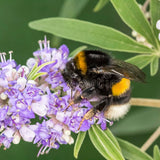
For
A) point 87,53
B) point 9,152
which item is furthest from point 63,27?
point 9,152

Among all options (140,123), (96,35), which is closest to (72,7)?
(96,35)

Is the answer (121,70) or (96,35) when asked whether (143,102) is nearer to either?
(96,35)

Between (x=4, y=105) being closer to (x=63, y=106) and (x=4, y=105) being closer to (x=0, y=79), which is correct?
(x=0, y=79)

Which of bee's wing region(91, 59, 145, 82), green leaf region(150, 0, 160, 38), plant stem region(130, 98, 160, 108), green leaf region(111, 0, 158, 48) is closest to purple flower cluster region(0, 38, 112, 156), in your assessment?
bee's wing region(91, 59, 145, 82)

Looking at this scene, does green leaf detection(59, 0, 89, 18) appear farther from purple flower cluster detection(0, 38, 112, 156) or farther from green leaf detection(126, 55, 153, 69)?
purple flower cluster detection(0, 38, 112, 156)

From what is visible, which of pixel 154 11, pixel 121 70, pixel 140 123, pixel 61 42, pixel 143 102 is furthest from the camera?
pixel 61 42

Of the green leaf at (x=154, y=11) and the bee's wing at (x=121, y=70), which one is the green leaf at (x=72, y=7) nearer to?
the green leaf at (x=154, y=11)

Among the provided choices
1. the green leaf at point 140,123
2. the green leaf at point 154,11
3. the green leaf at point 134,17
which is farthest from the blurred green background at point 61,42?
the green leaf at point 154,11
